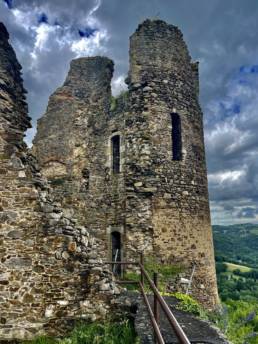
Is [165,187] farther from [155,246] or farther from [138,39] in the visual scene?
[138,39]

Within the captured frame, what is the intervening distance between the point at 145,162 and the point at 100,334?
6653 mm

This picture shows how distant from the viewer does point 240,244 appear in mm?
106625

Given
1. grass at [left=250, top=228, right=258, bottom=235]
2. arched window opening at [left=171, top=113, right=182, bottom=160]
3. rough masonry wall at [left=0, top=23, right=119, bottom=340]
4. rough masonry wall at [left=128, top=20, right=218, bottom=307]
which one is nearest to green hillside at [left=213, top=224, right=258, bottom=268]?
grass at [left=250, top=228, right=258, bottom=235]

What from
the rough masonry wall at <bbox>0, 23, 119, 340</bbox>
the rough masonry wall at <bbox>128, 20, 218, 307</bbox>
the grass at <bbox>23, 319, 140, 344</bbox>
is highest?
the rough masonry wall at <bbox>128, 20, 218, 307</bbox>

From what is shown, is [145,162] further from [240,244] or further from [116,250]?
[240,244]

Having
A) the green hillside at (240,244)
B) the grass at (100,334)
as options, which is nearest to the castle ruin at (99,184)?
the grass at (100,334)

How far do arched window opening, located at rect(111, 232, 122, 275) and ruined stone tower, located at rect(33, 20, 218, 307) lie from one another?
0.13 ft

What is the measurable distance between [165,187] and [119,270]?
11.3 ft

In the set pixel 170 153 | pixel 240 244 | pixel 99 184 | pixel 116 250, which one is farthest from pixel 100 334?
pixel 240 244

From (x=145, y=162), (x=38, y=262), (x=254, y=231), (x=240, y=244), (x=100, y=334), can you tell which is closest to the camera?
(x=100, y=334)

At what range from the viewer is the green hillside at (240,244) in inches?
2982

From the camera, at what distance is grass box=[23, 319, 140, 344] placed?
19.9 ft

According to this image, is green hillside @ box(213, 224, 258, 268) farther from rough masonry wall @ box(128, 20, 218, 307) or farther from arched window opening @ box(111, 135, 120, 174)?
arched window opening @ box(111, 135, 120, 174)

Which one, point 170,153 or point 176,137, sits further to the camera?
point 176,137
